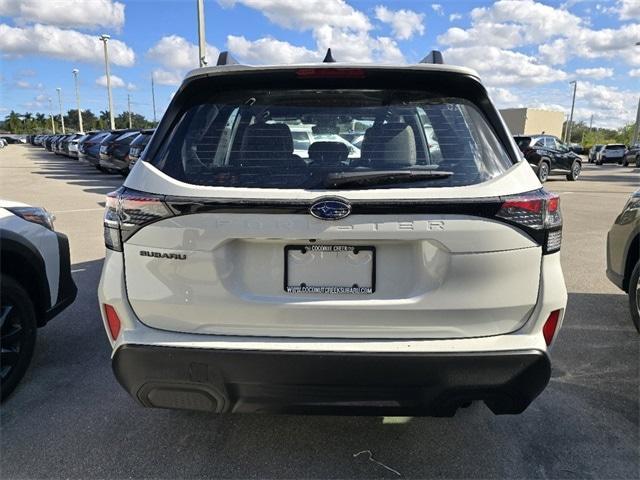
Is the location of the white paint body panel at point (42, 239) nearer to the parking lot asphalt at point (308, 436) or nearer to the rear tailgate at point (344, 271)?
the parking lot asphalt at point (308, 436)

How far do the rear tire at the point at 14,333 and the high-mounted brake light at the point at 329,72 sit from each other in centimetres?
226

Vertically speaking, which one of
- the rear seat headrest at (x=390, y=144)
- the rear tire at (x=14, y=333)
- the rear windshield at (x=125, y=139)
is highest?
the rear seat headrest at (x=390, y=144)

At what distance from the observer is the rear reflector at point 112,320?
213cm

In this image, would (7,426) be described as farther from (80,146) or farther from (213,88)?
(80,146)

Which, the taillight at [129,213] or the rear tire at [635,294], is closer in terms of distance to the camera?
the taillight at [129,213]

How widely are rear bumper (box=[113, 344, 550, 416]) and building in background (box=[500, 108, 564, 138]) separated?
7083 centimetres

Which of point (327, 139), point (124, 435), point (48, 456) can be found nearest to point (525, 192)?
point (327, 139)

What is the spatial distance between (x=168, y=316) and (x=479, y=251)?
1.28 metres

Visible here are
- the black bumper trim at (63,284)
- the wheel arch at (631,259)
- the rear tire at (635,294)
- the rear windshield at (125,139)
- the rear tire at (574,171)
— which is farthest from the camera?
the rear tire at (574,171)

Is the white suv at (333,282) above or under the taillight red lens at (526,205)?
under

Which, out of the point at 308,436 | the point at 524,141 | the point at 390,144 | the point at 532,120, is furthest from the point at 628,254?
the point at 532,120

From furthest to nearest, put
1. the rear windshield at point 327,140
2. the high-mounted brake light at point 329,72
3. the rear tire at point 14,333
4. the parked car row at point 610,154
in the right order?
1. the parked car row at point 610,154
2. the rear tire at point 14,333
3. the high-mounted brake light at point 329,72
4. the rear windshield at point 327,140

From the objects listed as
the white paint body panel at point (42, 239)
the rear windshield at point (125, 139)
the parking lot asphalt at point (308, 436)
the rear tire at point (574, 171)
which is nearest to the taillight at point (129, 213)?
the parking lot asphalt at point (308, 436)

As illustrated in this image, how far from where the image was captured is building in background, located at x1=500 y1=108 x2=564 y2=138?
69062mm
